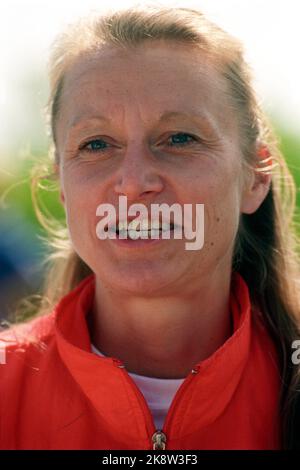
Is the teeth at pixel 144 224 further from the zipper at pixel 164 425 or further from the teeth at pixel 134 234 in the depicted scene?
the zipper at pixel 164 425

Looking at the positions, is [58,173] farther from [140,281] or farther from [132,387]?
[132,387]

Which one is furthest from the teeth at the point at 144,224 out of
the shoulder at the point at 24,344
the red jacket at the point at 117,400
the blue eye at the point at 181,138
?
the shoulder at the point at 24,344

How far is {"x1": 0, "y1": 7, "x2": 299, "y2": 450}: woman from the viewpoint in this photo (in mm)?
2070

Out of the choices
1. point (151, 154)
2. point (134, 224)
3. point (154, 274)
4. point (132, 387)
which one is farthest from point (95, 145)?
point (132, 387)

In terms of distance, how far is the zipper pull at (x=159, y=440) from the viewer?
2.02 meters

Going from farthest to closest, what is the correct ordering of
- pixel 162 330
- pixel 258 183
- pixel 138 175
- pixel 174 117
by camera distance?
pixel 258 183, pixel 162 330, pixel 174 117, pixel 138 175

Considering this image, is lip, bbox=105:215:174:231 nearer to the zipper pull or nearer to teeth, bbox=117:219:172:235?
teeth, bbox=117:219:172:235

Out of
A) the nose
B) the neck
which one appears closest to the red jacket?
the neck

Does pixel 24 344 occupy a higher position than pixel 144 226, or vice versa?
pixel 144 226

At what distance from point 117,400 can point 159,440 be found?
17 centimetres

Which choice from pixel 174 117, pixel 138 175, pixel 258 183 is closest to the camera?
pixel 138 175

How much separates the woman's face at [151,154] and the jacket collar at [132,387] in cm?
22

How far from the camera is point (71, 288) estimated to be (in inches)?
109

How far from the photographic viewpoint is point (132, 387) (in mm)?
2043
